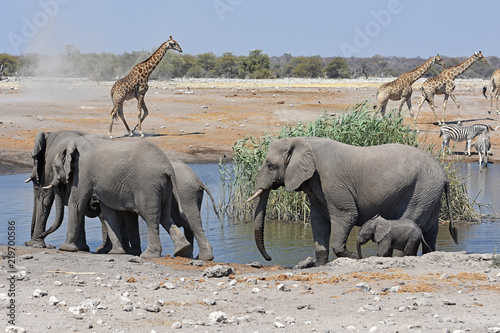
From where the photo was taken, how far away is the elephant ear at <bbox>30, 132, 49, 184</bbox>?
32.9 feet

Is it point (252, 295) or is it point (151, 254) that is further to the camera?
point (151, 254)

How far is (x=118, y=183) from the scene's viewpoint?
29.9 ft

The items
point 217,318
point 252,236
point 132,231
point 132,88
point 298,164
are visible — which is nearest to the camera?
point 217,318

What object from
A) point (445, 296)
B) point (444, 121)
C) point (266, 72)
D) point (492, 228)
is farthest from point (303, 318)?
point (266, 72)

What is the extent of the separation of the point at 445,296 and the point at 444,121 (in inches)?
778

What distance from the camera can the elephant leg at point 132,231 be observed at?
32.0 feet

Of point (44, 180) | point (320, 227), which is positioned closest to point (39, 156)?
point (44, 180)

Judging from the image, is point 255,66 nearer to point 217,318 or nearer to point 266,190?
point 266,190

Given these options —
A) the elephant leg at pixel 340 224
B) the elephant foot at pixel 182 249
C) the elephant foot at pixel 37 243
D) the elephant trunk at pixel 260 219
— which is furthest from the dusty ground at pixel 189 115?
the elephant leg at pixel 340 224

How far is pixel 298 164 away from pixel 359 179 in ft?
2.13

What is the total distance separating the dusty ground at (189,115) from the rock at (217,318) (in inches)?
563

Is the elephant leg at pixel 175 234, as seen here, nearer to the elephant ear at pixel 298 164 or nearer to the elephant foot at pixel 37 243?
the elephant ear at pixel 298 164

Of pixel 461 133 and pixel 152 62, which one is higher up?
pixel 152 62

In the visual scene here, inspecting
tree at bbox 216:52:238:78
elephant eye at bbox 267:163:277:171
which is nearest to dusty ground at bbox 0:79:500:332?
elephant eye at bbox 267:163:277:171
